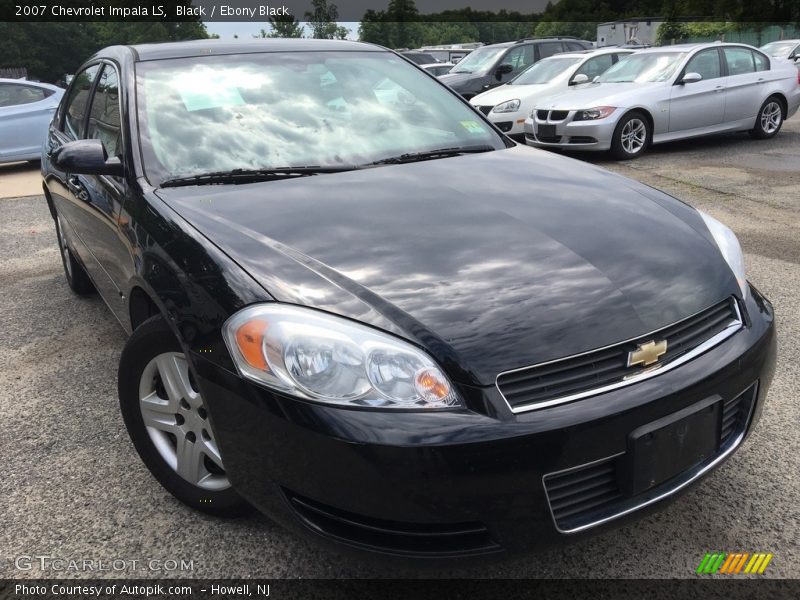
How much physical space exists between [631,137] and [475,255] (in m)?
8.53

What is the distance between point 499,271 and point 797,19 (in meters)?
49.8

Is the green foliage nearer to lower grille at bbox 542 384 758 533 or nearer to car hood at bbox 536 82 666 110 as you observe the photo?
car hood at bbox 536 82 666 110

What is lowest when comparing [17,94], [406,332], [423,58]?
[406,332]

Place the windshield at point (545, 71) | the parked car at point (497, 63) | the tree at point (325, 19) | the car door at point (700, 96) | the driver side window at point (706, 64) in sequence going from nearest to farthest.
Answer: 1. the car door at point (700, 96)
2. the driver side window at point (706, 64)
3. the windshield at point (545, 71)
4. the parked car at point (497, 63)
5. the tree at point (325, 19)

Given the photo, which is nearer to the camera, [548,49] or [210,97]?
[210,97]

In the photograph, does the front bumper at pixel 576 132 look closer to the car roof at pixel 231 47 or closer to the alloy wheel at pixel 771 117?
the alloy wheel at pixel 771 117

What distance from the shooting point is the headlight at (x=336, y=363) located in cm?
173

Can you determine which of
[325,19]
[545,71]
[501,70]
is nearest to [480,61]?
[501,70]

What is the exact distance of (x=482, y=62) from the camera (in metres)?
14.3

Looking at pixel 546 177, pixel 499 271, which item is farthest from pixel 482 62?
pixel 499 271

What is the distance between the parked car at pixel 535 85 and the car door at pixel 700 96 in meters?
1.68

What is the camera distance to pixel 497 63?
45.3 ft

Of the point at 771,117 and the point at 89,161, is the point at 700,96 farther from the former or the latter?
the point at 89,161

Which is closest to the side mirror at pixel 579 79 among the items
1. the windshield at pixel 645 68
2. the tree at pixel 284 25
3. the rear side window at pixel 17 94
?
the windshield at pixel 645 68
